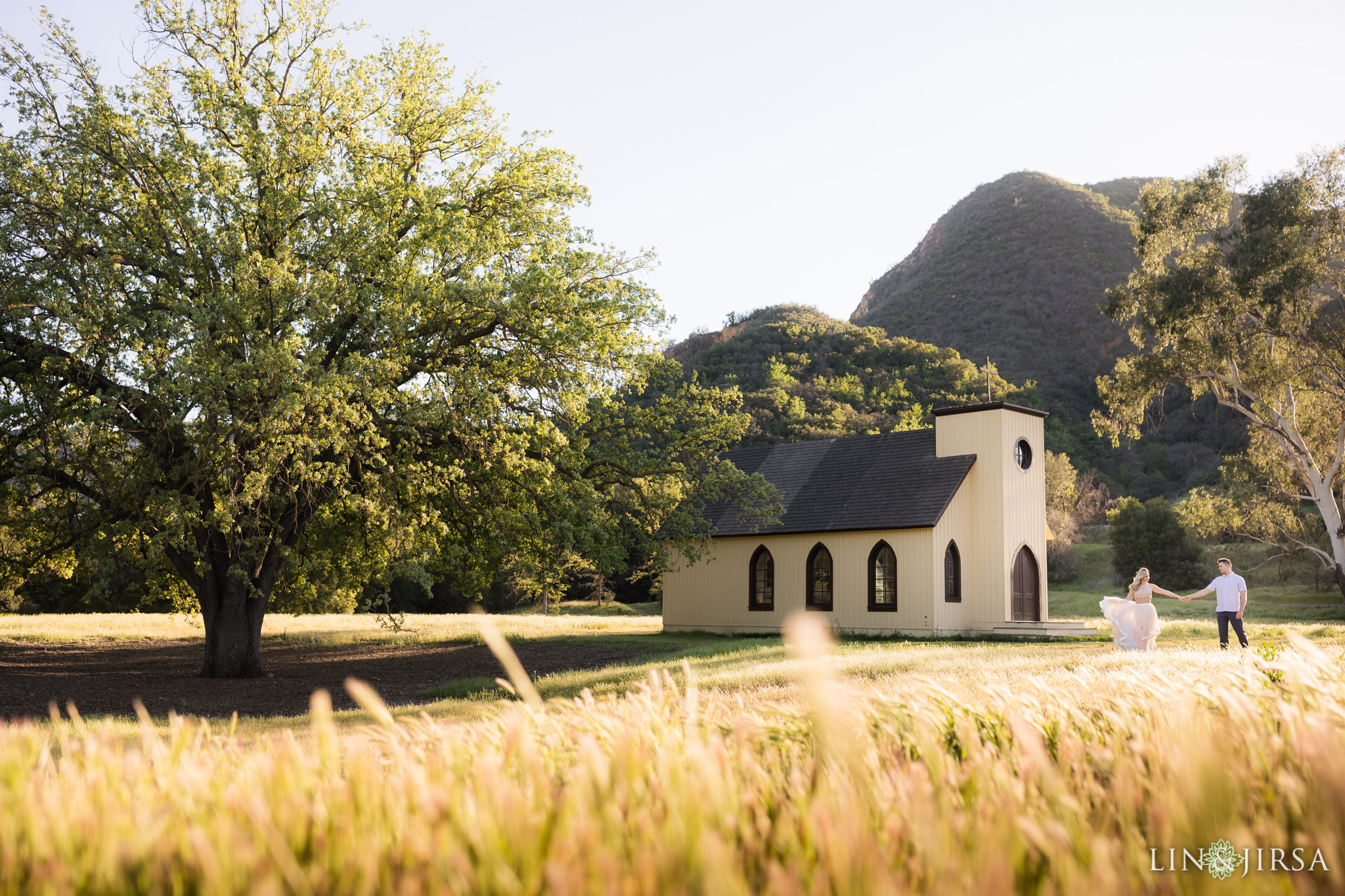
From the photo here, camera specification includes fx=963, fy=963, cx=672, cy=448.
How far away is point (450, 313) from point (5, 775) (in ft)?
55.8

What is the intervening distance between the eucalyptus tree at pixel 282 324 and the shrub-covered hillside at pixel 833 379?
39.5 m

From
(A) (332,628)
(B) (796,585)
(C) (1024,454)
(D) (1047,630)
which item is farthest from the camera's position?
(A) (332,628)

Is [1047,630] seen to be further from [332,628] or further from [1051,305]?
[1051,305]

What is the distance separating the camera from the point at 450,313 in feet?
63.8

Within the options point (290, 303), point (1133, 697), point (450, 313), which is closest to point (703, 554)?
point (450, 313)

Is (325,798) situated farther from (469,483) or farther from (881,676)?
(469,483)

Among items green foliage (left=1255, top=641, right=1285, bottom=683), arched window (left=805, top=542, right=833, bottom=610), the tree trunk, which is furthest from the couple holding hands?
the tree trunk

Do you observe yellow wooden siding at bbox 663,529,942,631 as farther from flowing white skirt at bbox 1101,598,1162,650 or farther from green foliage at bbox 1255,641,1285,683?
green foliage at bbox 1255,641,1285,683

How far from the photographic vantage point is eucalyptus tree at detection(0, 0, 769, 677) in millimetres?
16969

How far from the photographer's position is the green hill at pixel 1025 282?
111m

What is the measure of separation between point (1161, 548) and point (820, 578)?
3183cm

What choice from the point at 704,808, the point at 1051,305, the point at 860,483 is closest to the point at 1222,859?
the point at 704,808

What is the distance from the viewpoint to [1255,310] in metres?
34.3

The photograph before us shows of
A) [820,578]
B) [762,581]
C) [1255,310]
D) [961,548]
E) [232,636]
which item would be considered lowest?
[232,636]
